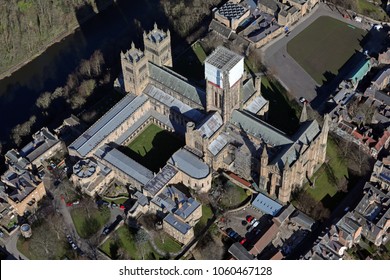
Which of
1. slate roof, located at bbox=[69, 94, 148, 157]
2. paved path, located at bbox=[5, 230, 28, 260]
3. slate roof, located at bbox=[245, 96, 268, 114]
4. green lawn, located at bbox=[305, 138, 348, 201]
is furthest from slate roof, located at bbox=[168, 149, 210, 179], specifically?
paved path, located at bbox=[5, 230, 28, 260]

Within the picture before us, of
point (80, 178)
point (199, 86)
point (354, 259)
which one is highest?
point (199, 86)

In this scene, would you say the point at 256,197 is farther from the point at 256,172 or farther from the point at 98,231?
the point at 98,231

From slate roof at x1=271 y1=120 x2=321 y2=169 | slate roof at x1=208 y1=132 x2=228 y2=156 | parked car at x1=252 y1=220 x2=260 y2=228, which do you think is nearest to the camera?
slate roof at x1=271 y1=120 x2=321 y2=169

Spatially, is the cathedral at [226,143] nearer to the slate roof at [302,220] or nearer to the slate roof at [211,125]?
the slate roof at [211,125]

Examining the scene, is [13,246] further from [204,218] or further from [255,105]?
[255,105]

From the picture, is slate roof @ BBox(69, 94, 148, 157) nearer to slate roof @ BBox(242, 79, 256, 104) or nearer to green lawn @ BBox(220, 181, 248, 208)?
slate roof @ BBox(242, 79, 256, 104)

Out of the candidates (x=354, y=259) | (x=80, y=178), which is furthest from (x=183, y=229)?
(x=354, y=259)
